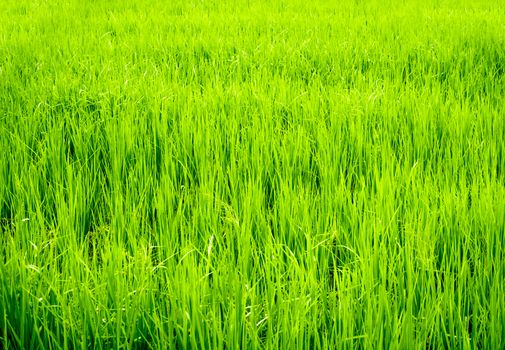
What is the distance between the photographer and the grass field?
901 mm

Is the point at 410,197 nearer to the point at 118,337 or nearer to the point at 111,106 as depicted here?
the point at 118,337

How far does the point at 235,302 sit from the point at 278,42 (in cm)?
245

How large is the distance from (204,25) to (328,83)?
1.53 m

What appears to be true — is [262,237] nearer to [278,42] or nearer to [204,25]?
[278,42]

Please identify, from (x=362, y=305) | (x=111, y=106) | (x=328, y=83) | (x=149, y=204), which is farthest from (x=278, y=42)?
(x=362, y=305)

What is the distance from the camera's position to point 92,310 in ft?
2.90

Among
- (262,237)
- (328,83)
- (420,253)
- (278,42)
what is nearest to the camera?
(420,253)

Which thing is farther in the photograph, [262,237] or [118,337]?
[262,237]

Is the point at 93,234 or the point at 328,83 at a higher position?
the point at 328,83

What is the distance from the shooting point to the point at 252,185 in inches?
54.8

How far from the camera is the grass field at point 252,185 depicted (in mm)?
901

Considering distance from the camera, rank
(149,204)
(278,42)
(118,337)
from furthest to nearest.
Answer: (278,42), (149,204), (118,337)

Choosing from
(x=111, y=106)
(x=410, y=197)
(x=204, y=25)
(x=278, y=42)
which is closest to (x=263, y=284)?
(x=410, y=197)

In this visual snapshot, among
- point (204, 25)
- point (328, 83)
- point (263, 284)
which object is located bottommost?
point (263, 284)
